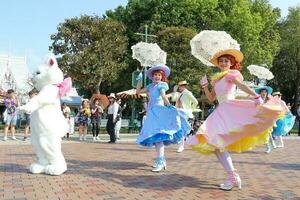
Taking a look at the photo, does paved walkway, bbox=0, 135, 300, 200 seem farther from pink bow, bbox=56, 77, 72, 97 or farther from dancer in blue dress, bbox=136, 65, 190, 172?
A: pink bow, bbox=56, 77, 72, 97

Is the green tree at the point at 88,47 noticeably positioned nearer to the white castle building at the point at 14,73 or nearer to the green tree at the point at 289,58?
the white castle building at the point at 14,73

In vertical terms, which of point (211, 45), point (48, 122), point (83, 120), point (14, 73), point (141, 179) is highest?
point (14, 73)

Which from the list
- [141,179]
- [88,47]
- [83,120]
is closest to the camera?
[141,179]

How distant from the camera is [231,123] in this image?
693cm

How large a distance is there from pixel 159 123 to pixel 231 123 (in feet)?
6.83

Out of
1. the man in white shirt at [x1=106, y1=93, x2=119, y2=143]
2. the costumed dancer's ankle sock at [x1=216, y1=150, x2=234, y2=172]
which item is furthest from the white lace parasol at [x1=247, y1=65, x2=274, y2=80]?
the costumed dancer's ankle sock at [x1=216, y1=150, x2=234, y2=172]

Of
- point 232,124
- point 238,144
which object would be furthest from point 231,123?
point 238,144

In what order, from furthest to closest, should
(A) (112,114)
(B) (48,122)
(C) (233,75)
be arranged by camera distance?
(A) (112,114), (B) (48,122), (C) (233,75)

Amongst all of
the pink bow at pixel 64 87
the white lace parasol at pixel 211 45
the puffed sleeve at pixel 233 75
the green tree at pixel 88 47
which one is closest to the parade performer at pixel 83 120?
the white lace parasol at pixel 211 45

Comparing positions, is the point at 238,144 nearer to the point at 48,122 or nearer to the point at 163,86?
the point at 163,86

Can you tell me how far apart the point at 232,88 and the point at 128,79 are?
3335 centimetres

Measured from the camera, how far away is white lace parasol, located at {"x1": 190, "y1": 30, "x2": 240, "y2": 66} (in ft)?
31.1

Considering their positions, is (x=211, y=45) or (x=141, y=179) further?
(x=211, y=45)

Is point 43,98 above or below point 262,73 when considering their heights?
below
